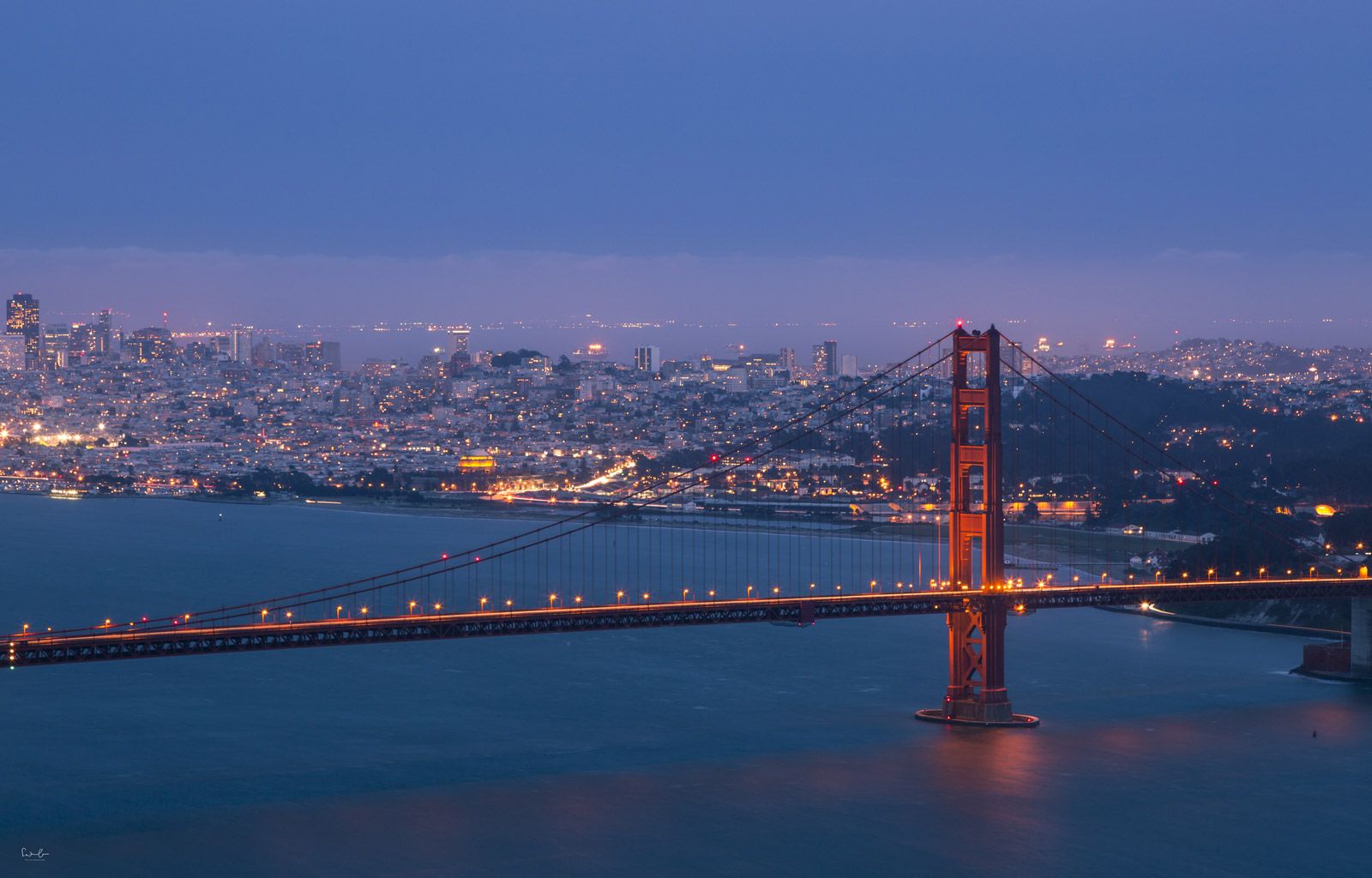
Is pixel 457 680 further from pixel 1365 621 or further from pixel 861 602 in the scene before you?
pixel 1365 621

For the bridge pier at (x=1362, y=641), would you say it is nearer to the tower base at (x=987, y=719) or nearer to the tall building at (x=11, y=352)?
the tower base at (x=987, y=719)

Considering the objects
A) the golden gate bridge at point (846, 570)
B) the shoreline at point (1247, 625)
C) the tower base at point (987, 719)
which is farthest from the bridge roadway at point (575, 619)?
the shoreline at point (1247, 625)

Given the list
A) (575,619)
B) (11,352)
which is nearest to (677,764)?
(575,619)

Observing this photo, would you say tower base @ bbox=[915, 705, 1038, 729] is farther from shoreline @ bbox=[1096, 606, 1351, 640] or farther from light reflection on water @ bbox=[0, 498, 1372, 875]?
shoreline @ bbox=[1096, 606, 1351, 640]

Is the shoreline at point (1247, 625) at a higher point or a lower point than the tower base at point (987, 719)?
higher

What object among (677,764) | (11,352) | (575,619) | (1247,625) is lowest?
(677,764)

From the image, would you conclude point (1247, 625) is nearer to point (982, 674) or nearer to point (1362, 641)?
point (1362, 641)

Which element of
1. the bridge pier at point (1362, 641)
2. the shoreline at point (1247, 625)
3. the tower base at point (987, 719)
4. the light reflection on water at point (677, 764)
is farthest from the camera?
the shoreline at point (1247, 625)
